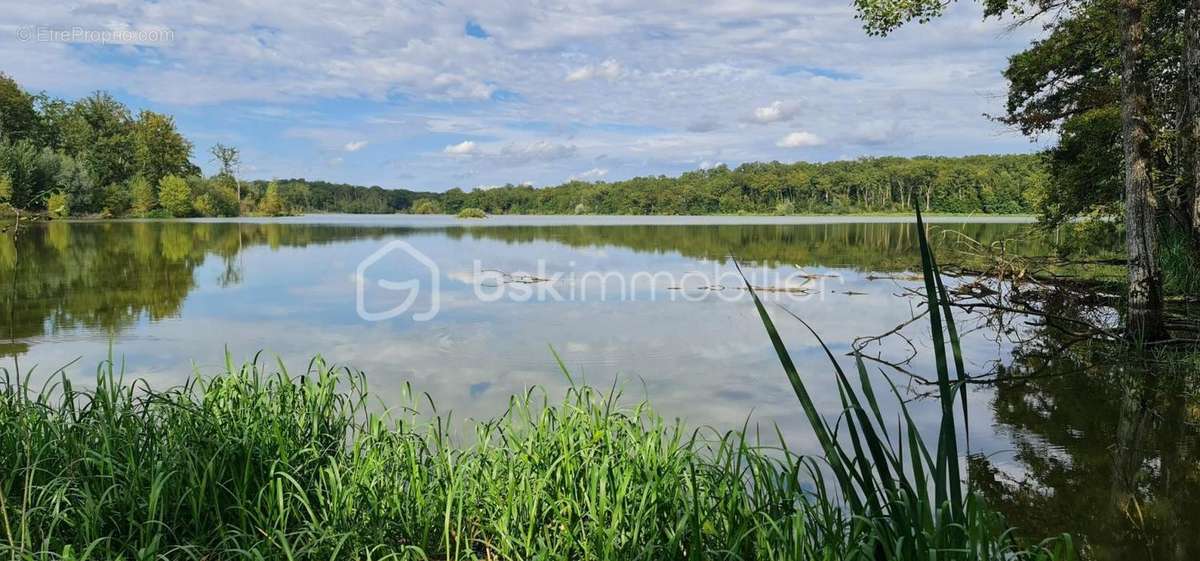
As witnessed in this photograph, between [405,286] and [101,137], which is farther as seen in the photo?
[101,137]

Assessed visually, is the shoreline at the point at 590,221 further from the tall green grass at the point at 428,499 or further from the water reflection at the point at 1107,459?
the tall green grass at the point at 428,499

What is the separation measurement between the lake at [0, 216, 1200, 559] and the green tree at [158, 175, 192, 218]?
39116 millimetres

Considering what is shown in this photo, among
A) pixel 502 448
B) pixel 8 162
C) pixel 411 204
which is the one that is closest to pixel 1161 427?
pixel 502 448

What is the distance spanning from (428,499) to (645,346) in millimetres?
4825

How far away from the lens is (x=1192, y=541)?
123 inches

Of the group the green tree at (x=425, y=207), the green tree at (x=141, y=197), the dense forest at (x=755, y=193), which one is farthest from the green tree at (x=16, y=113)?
the green tree at (x=425, y=207)

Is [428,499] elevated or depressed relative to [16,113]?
depressed

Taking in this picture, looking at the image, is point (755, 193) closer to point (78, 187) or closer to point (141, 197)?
point (141, 197)

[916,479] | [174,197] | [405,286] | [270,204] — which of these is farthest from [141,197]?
[916,479]

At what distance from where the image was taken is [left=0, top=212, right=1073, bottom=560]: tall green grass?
2193 mm

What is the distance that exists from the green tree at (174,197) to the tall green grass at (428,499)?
54801 mm

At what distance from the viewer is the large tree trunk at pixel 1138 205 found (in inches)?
254

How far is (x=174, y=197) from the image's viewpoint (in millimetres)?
51438

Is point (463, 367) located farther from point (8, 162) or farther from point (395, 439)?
point (8, 162)
